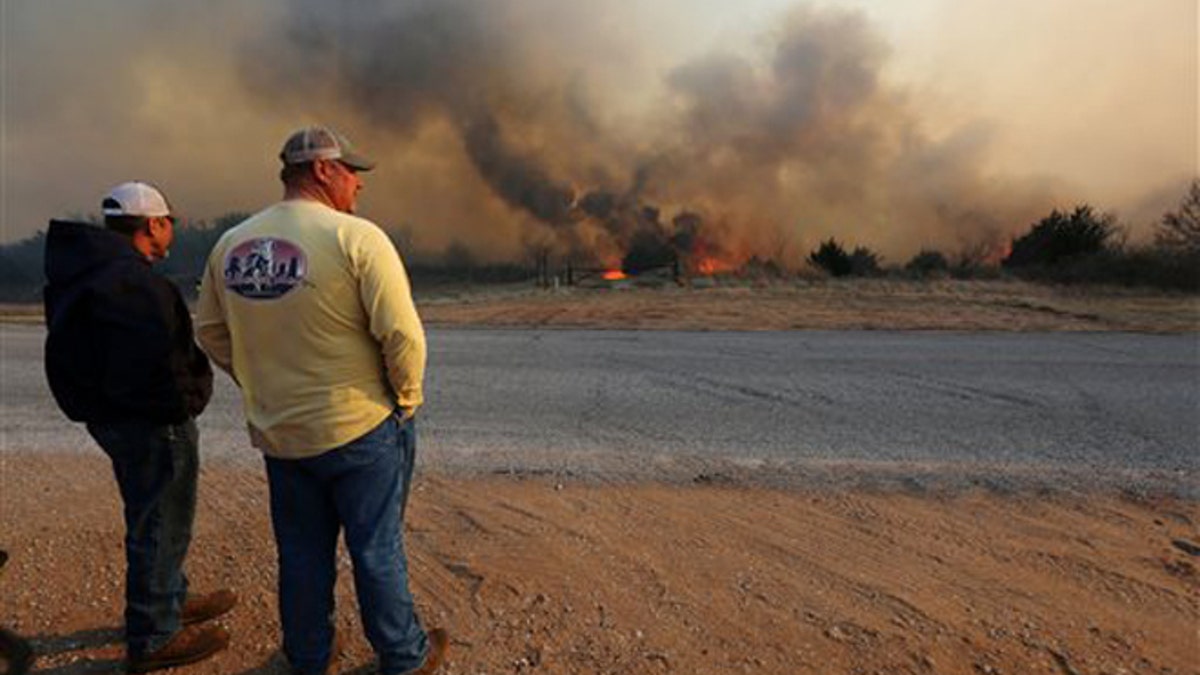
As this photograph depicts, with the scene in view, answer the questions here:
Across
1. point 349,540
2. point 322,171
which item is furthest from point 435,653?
point 322,171

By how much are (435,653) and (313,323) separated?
47.7 inches

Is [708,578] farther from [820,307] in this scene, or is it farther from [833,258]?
[833,258]

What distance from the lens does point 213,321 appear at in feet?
7.34

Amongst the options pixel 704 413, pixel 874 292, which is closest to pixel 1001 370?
pixel 704 413

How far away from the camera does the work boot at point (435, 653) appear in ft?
7.84

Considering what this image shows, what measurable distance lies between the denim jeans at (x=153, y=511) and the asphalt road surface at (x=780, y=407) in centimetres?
227

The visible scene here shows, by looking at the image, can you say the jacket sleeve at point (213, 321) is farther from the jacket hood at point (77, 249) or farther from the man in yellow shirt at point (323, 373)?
the jacket hood at point (77, 249)

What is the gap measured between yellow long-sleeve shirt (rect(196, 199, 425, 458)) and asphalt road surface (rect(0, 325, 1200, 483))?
8.59 ft

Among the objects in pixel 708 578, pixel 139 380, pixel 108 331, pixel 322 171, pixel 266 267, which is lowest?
pixel 708 578

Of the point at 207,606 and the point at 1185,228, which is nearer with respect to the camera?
the point at 207,606

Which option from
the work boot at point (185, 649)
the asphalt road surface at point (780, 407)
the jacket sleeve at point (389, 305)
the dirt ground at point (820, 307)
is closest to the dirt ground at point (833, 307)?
the dirt ground at point (820, 307)

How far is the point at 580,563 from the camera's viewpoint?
10.6 ft

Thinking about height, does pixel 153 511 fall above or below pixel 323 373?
below

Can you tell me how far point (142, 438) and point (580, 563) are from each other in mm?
1764
